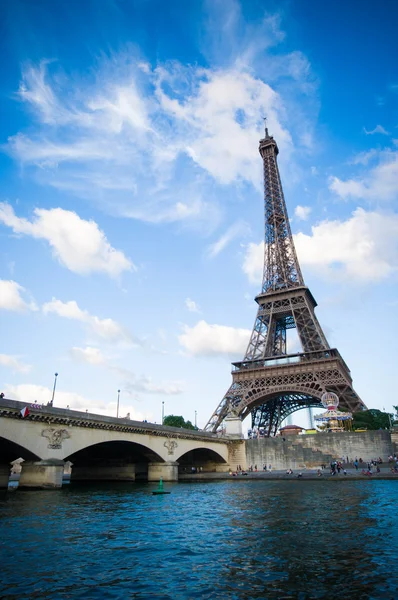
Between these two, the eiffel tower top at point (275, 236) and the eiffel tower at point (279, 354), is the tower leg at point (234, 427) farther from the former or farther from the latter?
the eiffel tower top at point (275, 236)

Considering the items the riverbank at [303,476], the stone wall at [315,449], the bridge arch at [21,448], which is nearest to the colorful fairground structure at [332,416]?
the stone wall at [315,449]

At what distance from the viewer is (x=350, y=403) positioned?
227 ft

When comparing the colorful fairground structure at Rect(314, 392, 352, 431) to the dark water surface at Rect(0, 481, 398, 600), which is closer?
the dark water surface at Rect(0, 481, 398, 600)

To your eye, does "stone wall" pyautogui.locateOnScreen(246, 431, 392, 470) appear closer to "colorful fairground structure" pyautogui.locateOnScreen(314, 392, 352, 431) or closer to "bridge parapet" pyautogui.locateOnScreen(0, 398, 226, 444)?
"colorful fairground structure" pyautogui.locateOnScreen(314, 392, 352, 431)

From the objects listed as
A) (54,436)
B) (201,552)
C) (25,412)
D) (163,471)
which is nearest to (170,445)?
(163,471)

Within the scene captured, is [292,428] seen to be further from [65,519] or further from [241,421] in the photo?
[65,519]

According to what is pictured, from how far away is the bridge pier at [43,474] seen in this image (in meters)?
35.0

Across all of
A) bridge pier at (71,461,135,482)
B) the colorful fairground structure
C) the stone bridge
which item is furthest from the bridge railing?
the colorful fairground structure

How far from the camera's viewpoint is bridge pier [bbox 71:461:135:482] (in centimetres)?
5925

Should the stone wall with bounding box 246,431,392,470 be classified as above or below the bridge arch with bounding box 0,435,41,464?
above

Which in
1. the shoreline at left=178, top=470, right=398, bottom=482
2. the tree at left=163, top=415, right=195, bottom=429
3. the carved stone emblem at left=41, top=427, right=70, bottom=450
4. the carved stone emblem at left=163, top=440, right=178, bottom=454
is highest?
the tree at left=163, top=415, right=195, bottom=429

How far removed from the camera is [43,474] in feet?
115

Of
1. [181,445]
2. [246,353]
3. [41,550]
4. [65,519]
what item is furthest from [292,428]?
[41,550]

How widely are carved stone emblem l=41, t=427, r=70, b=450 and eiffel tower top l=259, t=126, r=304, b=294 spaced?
62793mm
